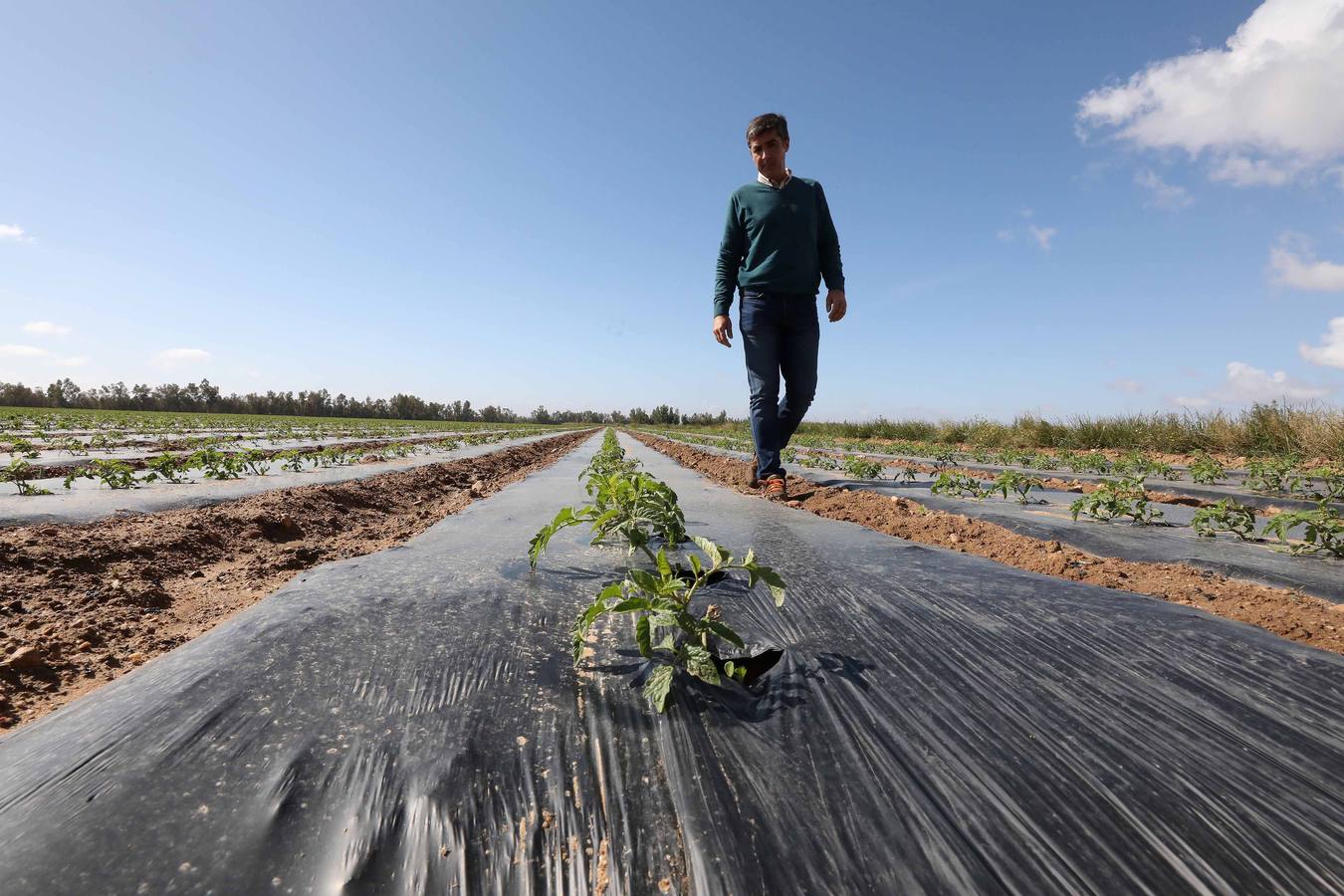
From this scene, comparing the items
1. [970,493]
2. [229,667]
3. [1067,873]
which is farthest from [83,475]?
[970,493]

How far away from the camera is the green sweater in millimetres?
3873

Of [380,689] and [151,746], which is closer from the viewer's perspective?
[151,746]

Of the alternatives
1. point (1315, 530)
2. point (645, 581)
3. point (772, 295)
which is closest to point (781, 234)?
point (772, 295)

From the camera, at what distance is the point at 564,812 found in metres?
0.77

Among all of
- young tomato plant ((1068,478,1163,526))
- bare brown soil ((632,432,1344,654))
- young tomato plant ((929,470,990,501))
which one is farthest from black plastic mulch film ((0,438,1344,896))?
young tomato plant ((929,470,990,501))

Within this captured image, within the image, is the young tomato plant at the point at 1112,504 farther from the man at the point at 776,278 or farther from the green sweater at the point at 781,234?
the green sweater at the point at 781,234

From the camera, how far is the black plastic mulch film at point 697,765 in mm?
676

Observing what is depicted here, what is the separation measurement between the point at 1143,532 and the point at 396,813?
3.59 meters

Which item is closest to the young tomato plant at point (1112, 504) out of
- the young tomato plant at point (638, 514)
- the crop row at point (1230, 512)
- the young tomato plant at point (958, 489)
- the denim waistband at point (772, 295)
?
the crop row at point (1230, 512)

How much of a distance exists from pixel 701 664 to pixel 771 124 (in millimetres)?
3838

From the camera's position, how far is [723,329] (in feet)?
13.9

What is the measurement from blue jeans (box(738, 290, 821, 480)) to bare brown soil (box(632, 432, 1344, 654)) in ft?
2.80

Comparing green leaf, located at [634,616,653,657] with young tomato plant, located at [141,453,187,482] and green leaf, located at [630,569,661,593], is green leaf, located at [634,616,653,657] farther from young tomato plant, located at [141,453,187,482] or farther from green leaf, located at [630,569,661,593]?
young tomato plant, located at [141,453,187,482]

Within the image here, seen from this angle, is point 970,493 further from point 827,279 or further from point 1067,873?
point 1067,873
